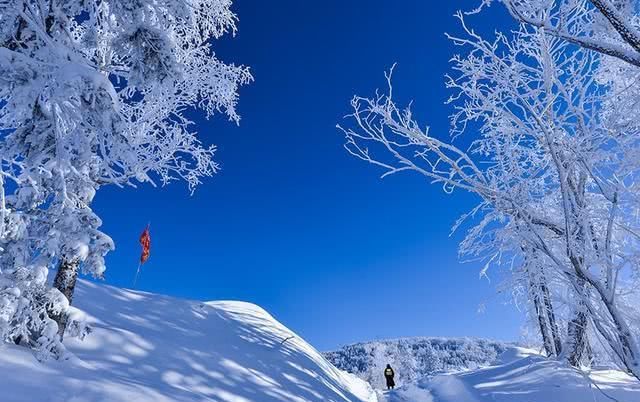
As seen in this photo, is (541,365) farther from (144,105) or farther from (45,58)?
(45,58)

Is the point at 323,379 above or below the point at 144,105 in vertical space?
below

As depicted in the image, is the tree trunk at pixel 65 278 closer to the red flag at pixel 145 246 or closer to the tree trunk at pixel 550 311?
the tree trunk at pixel 550 311

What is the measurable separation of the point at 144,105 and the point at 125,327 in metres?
4.43

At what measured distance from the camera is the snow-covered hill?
48.3m

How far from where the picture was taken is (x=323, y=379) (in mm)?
11688

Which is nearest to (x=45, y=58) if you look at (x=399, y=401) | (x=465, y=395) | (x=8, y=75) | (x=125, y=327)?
(x=8, y=75)

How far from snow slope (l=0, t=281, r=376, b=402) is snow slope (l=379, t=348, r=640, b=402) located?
3.80 m

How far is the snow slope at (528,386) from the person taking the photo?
8.20 metres

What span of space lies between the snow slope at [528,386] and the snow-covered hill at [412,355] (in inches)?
1383

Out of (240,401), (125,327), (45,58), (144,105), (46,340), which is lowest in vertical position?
(240,401)

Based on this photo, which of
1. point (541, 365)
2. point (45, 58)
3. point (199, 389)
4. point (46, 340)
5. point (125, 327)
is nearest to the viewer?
point (45, 58)

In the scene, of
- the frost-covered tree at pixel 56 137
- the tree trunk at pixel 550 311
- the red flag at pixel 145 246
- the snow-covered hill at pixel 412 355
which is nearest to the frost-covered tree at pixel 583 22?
the tree trunk at pixel 550 311

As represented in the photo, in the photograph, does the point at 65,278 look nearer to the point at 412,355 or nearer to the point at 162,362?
the point at 162,362

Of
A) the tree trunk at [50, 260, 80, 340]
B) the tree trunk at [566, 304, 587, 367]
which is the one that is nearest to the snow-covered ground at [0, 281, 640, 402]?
the tree trunk at [566, 304, 587, 367]
